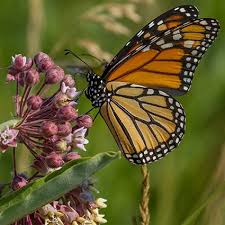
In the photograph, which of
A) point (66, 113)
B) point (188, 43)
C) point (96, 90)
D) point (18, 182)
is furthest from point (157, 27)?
point (18, 182)

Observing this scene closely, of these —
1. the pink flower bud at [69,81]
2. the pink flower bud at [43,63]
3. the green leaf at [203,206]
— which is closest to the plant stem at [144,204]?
the green leaf at [203,206]

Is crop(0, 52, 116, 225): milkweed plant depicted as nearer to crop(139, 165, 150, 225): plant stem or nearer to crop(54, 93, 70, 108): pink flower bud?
crop(54, 93, 70, 108): pink flower bud

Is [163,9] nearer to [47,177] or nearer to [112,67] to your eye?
[112,67]

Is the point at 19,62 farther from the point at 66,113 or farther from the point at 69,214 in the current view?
the point at 69,214

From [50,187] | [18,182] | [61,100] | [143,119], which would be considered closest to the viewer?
[50,187]

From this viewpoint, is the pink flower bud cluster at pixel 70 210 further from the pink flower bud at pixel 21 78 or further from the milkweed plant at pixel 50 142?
the pink flower bud at pixel 21 78
